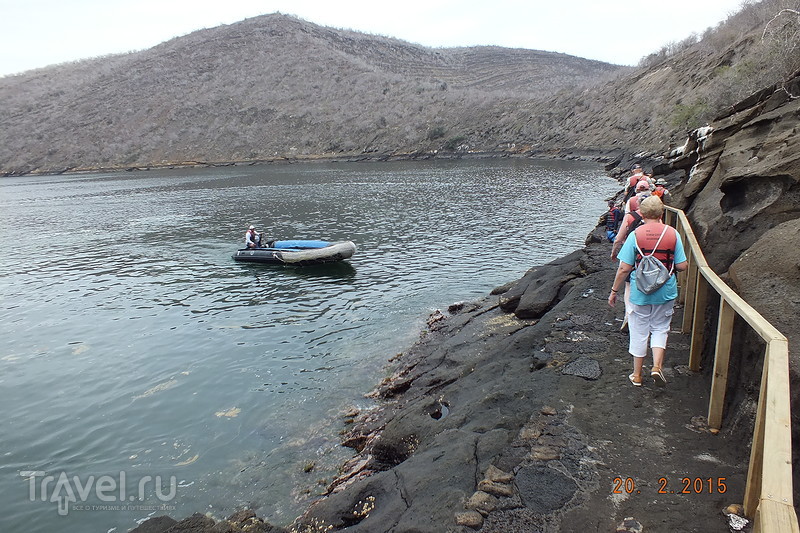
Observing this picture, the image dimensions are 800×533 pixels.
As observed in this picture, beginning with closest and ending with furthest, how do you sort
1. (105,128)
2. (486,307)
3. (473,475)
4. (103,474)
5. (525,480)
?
(525,480) < (473,475) < (103,474) < (486,307) < (105,128)

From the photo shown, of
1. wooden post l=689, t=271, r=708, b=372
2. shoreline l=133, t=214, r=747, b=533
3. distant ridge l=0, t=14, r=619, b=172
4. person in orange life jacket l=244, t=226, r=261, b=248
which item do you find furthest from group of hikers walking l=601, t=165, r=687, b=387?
distant ridge l=0, t=14, r=619, b=172

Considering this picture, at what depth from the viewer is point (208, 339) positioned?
1438 centimetres

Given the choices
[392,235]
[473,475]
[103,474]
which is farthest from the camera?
[392,235]

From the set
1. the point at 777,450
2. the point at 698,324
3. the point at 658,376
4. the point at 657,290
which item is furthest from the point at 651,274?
the point at 777,450

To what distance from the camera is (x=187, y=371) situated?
12547 millimetres

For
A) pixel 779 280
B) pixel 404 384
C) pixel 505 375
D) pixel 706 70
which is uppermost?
pixel 706 70

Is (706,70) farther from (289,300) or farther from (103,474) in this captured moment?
(103,474)

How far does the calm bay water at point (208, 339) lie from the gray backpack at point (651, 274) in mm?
5688

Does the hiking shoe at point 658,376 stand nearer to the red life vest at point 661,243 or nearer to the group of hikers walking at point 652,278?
the group of hikers walking at point 652,278

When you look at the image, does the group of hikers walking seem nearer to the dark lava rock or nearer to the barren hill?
the dark lava rock

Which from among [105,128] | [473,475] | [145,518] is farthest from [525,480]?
[105,128]

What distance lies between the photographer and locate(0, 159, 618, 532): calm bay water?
845 cm

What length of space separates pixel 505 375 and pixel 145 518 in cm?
613

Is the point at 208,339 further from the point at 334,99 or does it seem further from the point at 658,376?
the point at 334,99
